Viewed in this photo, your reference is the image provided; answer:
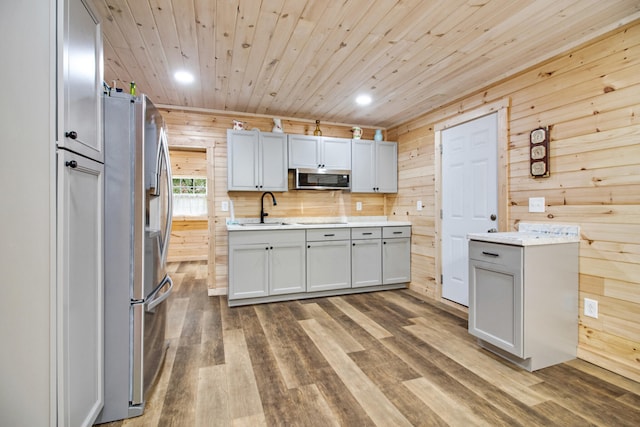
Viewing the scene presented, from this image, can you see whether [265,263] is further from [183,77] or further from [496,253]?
[496,253]

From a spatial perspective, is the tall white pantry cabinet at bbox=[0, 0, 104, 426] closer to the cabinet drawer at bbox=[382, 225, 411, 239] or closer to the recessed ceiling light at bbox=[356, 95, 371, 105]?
the recessed ceiling light at bbox=[356, 95, 371, 105]

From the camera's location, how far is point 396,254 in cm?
420

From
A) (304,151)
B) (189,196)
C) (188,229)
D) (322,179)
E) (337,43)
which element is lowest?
(188,229)

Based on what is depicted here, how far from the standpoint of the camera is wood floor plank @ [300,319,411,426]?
168 cm

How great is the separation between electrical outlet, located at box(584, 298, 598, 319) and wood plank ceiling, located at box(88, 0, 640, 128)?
6.30ft

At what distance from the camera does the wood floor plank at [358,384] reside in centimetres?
168

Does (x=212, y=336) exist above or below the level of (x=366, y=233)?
below

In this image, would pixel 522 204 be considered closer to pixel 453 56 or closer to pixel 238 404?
pixel 453 56

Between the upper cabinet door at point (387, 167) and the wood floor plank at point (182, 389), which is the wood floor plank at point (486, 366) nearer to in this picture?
the wood floor plank at point (182, 389)

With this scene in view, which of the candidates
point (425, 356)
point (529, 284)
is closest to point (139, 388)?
point (425, 356)

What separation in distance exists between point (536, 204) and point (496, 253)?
2.30 feet

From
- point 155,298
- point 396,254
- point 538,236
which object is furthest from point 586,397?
point 155,298

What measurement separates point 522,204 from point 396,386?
6.30 feet

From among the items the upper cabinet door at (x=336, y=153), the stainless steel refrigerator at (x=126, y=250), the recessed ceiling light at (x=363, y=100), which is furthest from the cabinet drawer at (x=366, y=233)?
the stainless steel refrigerator at (x=126, y=250)
